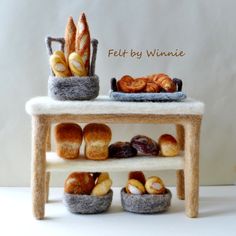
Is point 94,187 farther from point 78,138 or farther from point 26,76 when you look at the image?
point 26,76

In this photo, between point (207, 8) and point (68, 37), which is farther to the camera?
point (207, 8)

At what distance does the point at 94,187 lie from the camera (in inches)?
50.7

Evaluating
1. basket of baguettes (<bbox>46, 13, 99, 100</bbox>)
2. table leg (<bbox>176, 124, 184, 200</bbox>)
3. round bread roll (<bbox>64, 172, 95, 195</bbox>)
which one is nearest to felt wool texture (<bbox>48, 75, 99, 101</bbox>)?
basket of baguettes (<bbox>46, 13, 99, 100</bbox>)

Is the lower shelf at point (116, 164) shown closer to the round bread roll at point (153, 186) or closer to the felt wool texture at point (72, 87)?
the round bread roll at point (153, 186)

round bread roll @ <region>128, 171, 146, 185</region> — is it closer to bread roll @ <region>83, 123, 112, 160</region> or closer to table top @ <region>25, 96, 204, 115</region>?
bread roll @ <region>83, 123, 112, 160</region>

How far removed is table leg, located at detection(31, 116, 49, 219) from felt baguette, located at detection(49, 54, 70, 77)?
0.43ft

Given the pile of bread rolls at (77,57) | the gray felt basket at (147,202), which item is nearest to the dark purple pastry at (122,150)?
the gray felt basket at (147,202)

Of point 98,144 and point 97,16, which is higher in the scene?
point 97,16

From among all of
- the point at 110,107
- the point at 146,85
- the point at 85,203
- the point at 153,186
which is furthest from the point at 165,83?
the point at 85,203

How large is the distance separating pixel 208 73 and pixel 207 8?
21 cm

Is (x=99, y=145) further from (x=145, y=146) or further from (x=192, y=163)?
(x=192, y=163)

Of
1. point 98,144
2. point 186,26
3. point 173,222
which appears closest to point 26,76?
point 98,144

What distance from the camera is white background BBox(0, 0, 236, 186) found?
1504mm

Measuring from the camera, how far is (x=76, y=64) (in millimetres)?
1236
